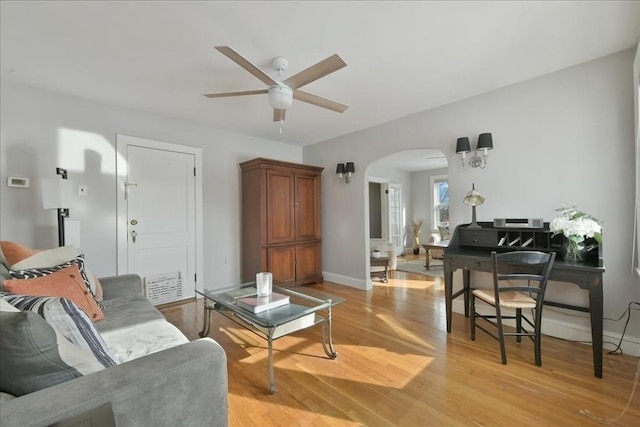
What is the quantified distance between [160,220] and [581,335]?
4.60 meters

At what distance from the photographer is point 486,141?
291cm

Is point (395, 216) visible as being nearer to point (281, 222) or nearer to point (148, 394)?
point (281, 222)

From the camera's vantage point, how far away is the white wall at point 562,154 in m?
2.29

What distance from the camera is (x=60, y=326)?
1051mm

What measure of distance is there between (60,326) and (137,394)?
1.35 feet

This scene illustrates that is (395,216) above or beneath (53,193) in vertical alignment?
beneath

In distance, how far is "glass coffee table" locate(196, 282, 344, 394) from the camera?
6.14 feet

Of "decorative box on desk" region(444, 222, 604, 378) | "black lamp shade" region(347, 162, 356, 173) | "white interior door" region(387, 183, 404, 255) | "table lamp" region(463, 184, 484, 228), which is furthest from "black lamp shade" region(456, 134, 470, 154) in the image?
"white interior door" region(387, 183, 404, 255)

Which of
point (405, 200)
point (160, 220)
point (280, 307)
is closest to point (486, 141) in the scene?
point (280, 307)

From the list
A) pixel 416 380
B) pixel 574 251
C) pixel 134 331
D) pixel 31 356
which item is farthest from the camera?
pixel 574 251

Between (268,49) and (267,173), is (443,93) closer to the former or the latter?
(268,49)

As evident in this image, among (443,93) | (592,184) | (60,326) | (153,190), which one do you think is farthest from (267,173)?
(592,184)

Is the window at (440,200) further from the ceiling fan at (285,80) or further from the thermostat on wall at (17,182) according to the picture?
the thermostat on wall at (17,182)

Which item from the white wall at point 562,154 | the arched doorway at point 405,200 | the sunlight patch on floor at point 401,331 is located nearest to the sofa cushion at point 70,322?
the sunlight patch on floor at point 401,331
